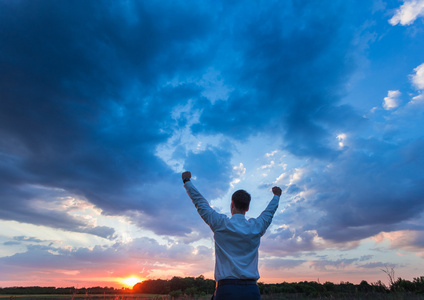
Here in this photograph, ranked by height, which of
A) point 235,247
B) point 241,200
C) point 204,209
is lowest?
point 235,247

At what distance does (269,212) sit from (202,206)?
1.25 m

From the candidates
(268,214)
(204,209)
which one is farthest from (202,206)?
(268,214)

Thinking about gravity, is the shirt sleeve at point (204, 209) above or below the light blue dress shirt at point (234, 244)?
above

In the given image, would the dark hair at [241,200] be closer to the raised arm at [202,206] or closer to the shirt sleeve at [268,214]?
the shirt sleeve at [268,214]

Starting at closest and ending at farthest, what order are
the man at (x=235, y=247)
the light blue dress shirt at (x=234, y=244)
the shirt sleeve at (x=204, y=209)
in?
the man at (x=235, y=247) → the light blue dress shirt at (x=234, y=244) → the shirt sleeve at (x=204, y=209)

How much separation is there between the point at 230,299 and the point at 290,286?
4463cm

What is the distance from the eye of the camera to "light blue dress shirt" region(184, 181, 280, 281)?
392 centimetres

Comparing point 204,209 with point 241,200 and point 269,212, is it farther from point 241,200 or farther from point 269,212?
point 269,212

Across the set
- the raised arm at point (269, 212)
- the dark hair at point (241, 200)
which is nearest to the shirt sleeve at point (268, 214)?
the raised arm at point (269, 212)

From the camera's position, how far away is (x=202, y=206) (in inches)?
170

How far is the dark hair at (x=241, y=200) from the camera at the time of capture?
14.6 ft

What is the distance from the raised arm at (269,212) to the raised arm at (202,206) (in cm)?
77

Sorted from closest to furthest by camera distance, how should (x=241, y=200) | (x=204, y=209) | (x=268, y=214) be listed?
(x=204, y=209), (x=241, y=200), (x=268, y=214)

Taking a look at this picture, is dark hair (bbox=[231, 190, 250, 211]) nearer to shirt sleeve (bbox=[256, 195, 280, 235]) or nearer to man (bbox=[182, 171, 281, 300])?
man (bbox=[182, 171, 281, 300])
